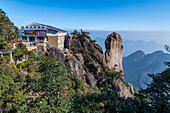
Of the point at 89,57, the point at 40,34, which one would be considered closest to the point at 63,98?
the point at 89,57

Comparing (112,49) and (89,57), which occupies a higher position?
(112,49)

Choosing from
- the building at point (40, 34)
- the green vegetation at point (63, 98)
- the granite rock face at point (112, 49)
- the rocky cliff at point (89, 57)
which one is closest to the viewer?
the green vegetation at point (63, 98)

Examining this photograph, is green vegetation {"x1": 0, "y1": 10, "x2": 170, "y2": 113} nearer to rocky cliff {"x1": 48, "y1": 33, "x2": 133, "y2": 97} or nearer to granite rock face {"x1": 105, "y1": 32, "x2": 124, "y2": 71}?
rocky cliff {"x1": 48, "y1": 33, "x2": 133, "y2": 97}

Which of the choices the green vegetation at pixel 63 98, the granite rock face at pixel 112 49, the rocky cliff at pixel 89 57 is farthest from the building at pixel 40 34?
the green vegetation at pixel 63 98

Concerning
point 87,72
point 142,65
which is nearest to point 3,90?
point 87,72

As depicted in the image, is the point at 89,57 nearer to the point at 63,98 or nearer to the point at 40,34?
the point at 40,34

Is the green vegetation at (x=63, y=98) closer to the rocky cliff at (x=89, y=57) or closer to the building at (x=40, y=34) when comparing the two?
the rocky cliff at (x=89, y=57)

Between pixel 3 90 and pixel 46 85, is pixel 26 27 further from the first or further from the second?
pixel 46 85

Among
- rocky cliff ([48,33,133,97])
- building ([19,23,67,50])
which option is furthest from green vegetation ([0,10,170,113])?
building ([19,23,67,50])
